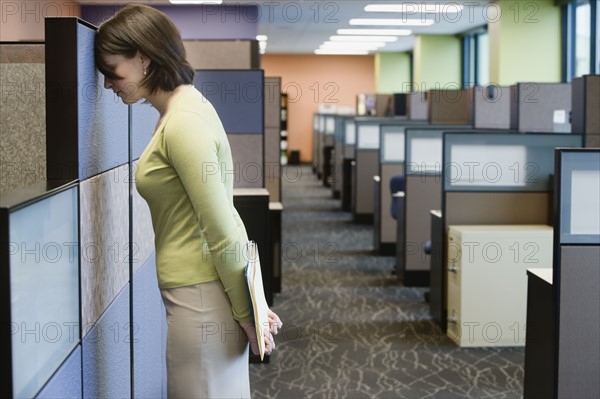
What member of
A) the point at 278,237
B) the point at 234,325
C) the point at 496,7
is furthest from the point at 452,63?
the point at 234,325

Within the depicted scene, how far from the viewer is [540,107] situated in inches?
206

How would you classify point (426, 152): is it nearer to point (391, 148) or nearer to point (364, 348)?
point (391, 148)

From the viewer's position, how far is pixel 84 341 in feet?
4.99

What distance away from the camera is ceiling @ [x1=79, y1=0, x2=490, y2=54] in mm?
9078

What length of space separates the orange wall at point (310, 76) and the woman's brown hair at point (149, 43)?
17250mm

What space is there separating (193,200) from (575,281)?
1.44 metres

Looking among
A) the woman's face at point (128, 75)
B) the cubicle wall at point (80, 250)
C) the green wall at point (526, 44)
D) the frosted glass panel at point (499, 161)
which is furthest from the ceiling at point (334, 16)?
the woman's face at point (128, 75)

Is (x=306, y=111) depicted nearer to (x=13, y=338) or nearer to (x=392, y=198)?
(x=392, y=198)

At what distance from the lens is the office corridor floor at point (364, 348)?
10.9 ft

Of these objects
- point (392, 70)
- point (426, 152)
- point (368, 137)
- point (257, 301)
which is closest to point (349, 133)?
point (368, 137)

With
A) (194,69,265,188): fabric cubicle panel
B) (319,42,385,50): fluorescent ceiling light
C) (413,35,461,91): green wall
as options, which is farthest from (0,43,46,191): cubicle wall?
(319,42,385,50): fluorescent ceiling light

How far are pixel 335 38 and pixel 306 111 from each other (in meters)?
4.94

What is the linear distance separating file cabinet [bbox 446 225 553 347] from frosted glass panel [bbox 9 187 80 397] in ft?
8.78

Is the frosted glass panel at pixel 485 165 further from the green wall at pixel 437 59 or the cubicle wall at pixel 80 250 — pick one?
the green wall at pixel 437 59
